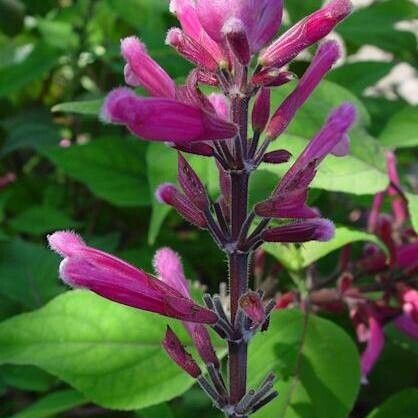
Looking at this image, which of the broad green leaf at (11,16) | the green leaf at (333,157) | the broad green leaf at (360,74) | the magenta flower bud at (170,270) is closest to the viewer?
the magenta flower bud at (170,270)

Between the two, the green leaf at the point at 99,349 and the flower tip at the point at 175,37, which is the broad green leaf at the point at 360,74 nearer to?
the green leaf at the point at 99,349

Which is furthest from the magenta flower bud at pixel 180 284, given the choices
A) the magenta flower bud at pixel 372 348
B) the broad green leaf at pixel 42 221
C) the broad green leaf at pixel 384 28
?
the broad green leaf at pixel 384 28

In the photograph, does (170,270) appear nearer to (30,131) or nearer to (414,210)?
(414,210)

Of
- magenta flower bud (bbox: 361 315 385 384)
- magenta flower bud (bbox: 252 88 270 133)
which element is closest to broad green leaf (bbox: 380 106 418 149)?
magenta flower bud (bbox: 361 315 385 384)

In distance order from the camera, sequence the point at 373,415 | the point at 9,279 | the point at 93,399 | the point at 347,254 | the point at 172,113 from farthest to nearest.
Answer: the point at 9,279, the point at 347,254, the point at 373,415, the point at 93,399, the point at 172,113

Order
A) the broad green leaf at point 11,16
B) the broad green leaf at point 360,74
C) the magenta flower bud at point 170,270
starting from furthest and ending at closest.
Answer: the broad green leaf at point 11,16 < the broad green leaf at point 360,74 < the magenta flower bud at point 170,270

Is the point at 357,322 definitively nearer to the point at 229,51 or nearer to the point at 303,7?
the point at 229,51

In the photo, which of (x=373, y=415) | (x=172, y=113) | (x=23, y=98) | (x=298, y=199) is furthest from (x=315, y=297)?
(x=23, y=98)

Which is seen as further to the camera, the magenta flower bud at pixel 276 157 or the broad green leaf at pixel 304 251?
the broad green leaf at pixel 304 251
